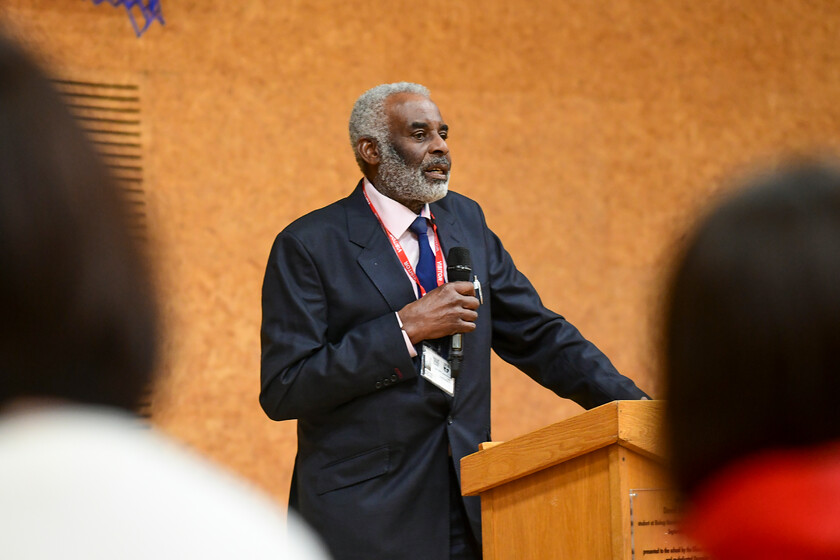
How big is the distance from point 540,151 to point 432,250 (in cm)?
259

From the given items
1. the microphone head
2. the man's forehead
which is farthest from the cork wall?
the microphone head

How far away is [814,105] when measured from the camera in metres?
5.81

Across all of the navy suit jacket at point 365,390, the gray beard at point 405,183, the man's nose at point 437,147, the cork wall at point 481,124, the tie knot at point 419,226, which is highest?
the cork wall at point 481,124

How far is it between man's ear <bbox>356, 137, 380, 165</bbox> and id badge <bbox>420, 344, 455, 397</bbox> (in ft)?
2.09

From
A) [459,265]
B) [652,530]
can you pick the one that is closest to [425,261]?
[459,265]

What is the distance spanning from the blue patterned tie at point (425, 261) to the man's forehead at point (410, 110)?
32 cm

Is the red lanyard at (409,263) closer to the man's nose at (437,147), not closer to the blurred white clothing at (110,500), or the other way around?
the man's nose at (437,147)

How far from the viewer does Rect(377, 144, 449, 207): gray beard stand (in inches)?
117

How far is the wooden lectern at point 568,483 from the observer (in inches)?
82.7

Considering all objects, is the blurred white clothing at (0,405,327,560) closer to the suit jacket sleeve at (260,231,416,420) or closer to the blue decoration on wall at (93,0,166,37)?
the suit jacket sleeve at (260,231,416,420)

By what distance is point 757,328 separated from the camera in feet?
2.18

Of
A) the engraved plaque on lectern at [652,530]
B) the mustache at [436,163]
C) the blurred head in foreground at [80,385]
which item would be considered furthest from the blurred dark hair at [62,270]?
the mustache at [436,163]

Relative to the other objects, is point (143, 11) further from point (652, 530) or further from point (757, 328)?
point (757, 328)

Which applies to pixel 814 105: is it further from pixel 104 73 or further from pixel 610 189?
pixel 104 73
